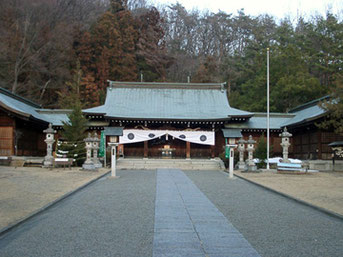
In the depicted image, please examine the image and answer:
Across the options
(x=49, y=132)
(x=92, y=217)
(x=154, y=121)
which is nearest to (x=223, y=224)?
(x=92, y=217)

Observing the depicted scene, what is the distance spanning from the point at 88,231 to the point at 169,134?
66.3 feet

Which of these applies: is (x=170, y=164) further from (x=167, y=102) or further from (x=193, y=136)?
(x=167, y=102)

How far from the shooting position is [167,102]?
29891 millimetres

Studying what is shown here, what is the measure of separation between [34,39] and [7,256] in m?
35.4

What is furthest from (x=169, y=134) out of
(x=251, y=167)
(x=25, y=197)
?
(x=25, y=197)

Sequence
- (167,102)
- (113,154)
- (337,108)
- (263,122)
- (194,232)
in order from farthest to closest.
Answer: (167,102) → (263,122) → (337,108) → (113,154) → (194,232)

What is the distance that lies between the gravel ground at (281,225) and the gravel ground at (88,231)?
5.70 ft

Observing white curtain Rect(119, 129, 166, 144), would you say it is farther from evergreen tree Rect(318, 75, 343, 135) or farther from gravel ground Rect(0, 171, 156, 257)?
gravel ground Rect(0, 171, 156, 257)

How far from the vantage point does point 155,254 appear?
15.0 ft

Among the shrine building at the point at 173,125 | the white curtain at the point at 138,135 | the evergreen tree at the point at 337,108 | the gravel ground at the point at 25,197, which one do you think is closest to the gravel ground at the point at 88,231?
the gravel ground at the point at 25,197

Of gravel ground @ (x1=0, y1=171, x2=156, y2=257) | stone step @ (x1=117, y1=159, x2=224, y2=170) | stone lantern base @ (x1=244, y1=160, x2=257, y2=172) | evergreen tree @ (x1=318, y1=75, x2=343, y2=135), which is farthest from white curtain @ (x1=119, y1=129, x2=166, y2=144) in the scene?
gravel ground @ (x1=0, y1=171, x2=156, y2=257)

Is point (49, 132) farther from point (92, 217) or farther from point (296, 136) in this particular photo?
point (296, 136)

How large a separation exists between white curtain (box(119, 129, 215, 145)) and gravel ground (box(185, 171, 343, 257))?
15896 mm

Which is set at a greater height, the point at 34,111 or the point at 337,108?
the point at 34,111
